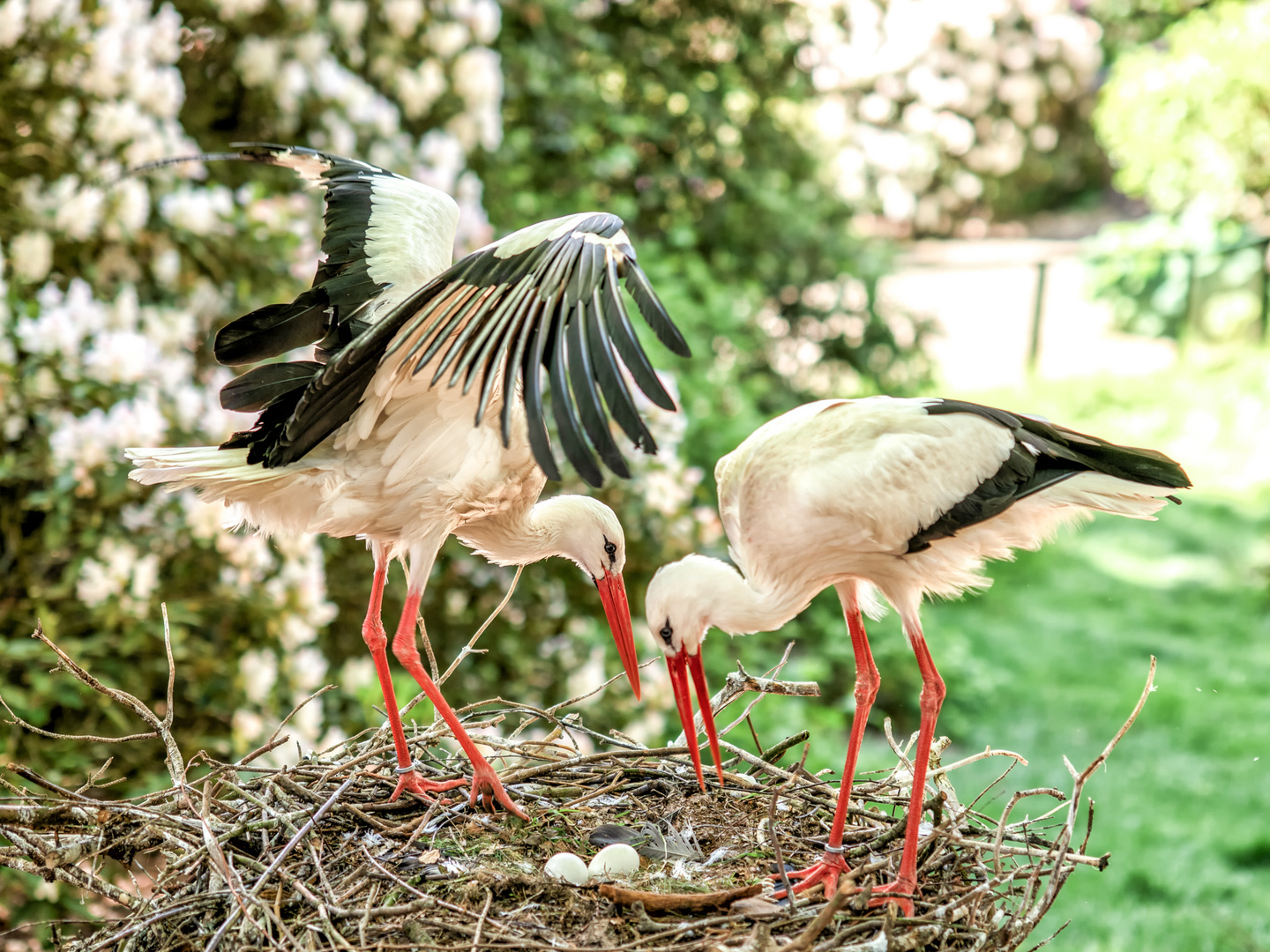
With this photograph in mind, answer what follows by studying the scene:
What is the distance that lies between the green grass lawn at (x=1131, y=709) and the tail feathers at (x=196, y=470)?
2.51m

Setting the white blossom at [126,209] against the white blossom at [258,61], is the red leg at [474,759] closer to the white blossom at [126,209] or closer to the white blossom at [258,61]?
the white blossom at [126,209]

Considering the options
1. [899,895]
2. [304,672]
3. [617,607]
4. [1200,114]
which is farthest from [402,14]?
[1200,114]

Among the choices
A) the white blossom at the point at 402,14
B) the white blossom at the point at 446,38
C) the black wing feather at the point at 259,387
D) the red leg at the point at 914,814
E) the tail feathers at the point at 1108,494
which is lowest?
the red leg at the point at 914,814

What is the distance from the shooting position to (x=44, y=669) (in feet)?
10.7

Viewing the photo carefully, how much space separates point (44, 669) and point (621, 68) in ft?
17.9

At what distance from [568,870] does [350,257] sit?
5.42ft

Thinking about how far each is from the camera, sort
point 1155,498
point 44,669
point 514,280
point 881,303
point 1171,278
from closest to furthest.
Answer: point 514,280, point 1155,498, point 44,669, point 881,303, point 1171,278

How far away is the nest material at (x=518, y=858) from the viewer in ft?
7.43

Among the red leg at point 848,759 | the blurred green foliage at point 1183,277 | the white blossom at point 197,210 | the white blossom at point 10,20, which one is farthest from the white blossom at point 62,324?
the blurred green foliage at point 1183,277

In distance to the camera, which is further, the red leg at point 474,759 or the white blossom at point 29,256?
the white blossom at point 29,256

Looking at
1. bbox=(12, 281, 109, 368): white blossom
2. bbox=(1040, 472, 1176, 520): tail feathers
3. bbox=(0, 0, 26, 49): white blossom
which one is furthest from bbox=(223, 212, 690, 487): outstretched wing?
bbox=(0, 0, 26, 49): white blossom

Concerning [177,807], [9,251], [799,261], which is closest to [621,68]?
[799,261]

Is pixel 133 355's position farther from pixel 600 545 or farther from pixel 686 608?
pixel 686 608

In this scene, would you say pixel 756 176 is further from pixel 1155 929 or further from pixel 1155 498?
pixel 1155 498
